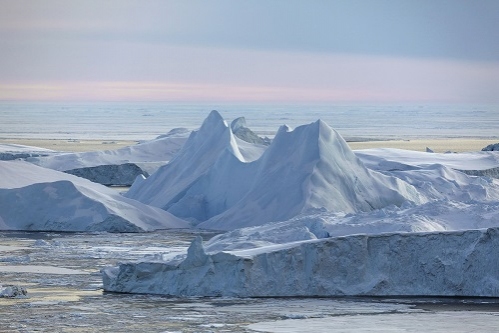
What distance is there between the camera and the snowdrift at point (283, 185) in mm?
19922

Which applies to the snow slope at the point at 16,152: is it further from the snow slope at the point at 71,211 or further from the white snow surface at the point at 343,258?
the white snow surface at the point at 343,258

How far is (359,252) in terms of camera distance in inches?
523

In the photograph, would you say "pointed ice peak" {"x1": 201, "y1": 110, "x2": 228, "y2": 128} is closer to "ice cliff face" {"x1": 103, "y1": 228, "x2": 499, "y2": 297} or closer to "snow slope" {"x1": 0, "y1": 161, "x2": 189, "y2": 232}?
"snow slope" {"x1": 0, "y1": 161, "x2": 189, "y2": 232}

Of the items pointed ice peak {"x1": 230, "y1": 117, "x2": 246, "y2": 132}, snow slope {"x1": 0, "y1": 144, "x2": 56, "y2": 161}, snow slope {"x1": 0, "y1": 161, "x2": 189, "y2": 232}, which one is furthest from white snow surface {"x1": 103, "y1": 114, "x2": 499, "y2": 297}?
snow slope {"x1": 0, "y1": 144, "x2": 56, "y2": 161}

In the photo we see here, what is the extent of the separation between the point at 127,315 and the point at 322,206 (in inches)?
322

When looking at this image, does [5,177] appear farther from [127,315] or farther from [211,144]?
[127,315]

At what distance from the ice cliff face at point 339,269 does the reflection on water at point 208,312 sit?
0.30 m

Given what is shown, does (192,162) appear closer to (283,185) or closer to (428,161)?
(283,185)

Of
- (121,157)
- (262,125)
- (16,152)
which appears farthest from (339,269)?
(262,125)

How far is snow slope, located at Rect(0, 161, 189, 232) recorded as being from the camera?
66.5ft

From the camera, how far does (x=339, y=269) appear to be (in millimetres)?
13266

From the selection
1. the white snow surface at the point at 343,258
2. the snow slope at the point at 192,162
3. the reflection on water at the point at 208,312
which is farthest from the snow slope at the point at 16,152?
the reflection on water at the point at 208,312

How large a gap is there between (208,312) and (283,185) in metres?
8.90

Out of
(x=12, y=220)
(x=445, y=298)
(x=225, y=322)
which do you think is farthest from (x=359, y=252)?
(x=12, y=220)
